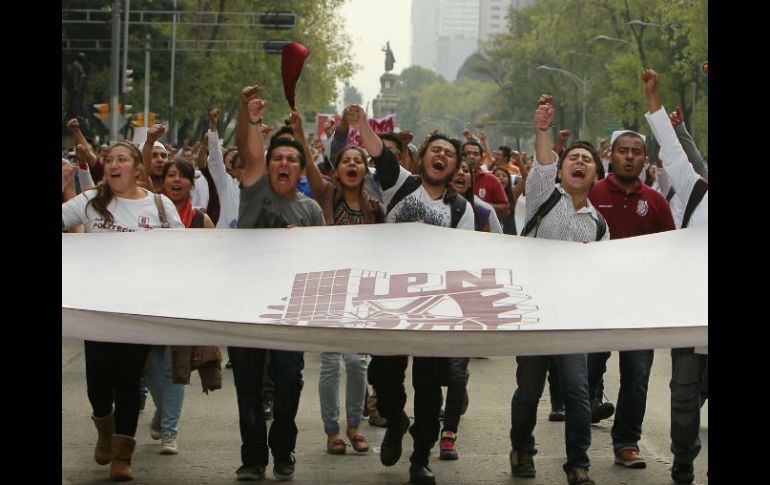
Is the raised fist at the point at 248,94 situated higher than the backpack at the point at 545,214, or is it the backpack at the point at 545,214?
the raised fist at the point at 248,94

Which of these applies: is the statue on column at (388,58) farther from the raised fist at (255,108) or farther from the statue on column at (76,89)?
the raised fist at (255,108)

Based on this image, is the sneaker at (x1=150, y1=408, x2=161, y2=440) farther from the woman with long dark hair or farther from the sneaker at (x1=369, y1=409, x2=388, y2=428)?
the sneaker at (x1=369, y1=409, x2=388, y2=428)

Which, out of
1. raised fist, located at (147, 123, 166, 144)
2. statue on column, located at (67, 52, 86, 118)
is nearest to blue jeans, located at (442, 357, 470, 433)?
raised fist, located at (147, 123, 166, 144)

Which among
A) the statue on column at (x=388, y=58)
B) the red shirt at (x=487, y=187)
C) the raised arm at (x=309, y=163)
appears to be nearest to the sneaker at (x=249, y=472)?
the raised arm at (x=309, y=163)

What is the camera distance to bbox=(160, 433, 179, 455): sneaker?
314 inches

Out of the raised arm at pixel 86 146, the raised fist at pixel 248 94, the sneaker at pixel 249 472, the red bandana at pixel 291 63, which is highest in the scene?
the red bandana at pixel 291 63

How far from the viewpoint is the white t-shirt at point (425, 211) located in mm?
7426

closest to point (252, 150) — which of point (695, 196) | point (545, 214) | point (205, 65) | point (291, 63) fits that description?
point (291, 63)

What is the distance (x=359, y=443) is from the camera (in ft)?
26.9

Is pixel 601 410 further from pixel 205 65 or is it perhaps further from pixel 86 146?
pixel 205 65

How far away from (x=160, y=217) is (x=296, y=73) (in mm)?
1125

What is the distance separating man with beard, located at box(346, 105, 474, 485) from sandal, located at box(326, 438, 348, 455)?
20.3 inches

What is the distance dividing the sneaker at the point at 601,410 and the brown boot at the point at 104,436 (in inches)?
131
